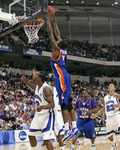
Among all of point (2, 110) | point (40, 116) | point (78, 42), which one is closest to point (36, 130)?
point (40, 116)

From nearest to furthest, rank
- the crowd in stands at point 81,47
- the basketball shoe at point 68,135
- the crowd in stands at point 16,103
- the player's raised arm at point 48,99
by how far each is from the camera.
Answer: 1. the player's raised arm at point 48,99
2. the basketball shoe at point 68,135
3. the crowd in stands at point 16,103
4. the crowd in stands at point 81,47

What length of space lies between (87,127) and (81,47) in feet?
80.0

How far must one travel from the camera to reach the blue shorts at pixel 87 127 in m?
8.84

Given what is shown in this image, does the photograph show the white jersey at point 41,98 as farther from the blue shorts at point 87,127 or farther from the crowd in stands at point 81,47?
the crowd in stands at point 81,47

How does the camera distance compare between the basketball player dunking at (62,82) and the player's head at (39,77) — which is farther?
the basketball player dunking at (62,82)

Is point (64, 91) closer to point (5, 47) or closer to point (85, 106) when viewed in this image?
point (85, 106)

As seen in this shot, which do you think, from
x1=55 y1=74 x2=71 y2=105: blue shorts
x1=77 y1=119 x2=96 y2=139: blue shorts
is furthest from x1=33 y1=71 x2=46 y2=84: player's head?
x1=77 y1=119 x2=96 y2=139: blue shorts

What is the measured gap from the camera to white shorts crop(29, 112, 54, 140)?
542 centimetres

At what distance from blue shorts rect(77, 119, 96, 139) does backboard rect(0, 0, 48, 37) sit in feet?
12.9

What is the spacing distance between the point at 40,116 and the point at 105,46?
3069 cm

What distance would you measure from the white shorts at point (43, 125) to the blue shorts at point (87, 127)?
3589mm

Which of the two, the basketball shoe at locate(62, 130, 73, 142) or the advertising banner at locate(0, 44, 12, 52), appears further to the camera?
the advertising banner at locate(0, 44, 12, 52)

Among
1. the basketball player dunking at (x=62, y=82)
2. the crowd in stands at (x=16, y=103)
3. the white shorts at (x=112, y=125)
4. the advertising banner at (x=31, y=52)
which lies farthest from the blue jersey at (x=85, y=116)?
the advertising banner at (x=31, y=52)

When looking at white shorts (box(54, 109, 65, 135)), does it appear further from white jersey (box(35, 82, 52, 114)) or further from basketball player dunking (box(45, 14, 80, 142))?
white jersey (box(35, 82, 52, 114))
